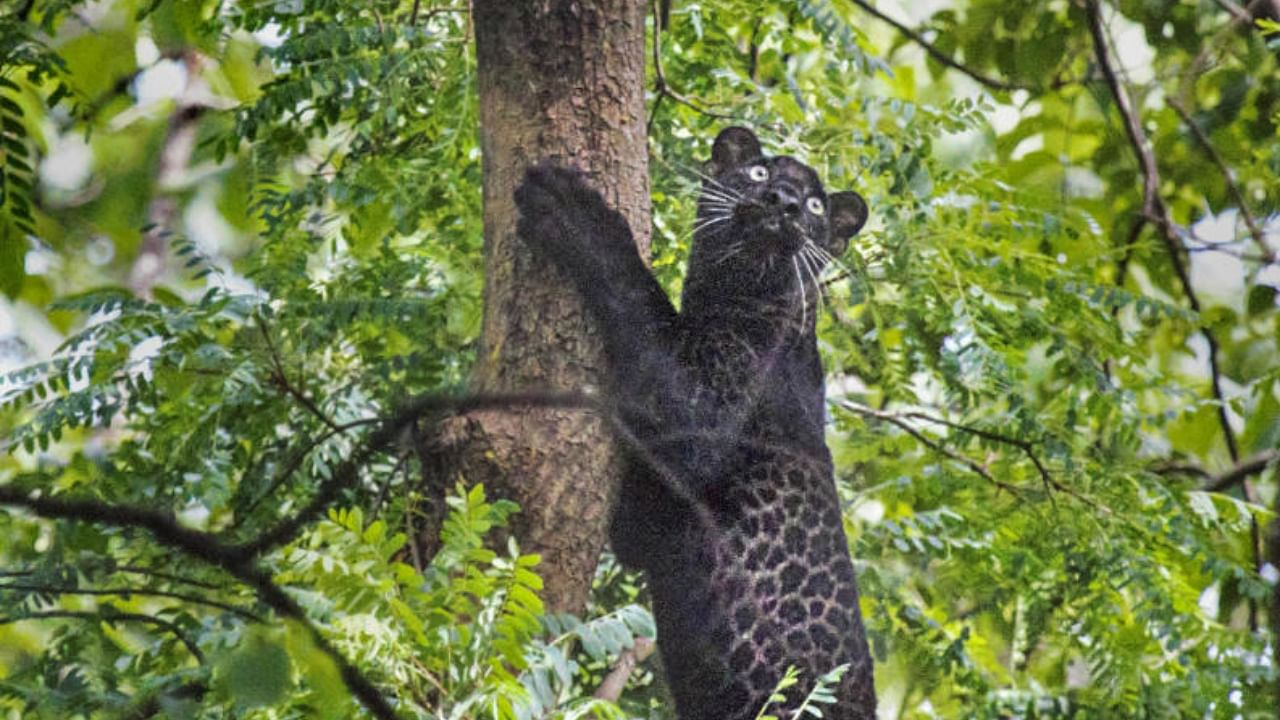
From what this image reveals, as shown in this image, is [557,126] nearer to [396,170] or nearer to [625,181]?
[625,181]

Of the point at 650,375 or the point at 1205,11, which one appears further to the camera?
the point at 1205,11

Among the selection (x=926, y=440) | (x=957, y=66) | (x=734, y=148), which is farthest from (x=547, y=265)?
(x=957, y=66)

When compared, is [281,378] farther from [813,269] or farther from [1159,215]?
[1159,215]

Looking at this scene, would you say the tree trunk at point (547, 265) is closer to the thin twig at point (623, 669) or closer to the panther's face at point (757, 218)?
the panther's face at point (757, 218)

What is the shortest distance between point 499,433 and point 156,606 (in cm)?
173

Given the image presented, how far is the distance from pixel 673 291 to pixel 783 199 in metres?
0.56

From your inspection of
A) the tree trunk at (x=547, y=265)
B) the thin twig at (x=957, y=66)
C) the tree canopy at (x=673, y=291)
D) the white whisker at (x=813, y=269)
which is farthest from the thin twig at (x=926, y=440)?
the tree trunk at (x=547, y=265)

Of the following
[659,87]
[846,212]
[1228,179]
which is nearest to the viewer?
[846,212]

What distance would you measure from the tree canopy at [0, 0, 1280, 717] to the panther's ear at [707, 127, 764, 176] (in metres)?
0.28

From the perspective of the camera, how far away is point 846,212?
3506 millimetres

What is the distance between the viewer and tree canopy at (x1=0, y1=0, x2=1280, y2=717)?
283cm

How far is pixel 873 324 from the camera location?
4.39 metres

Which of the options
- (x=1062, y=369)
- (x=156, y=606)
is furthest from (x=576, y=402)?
(x=1062, y=369)

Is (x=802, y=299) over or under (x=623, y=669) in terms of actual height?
over
